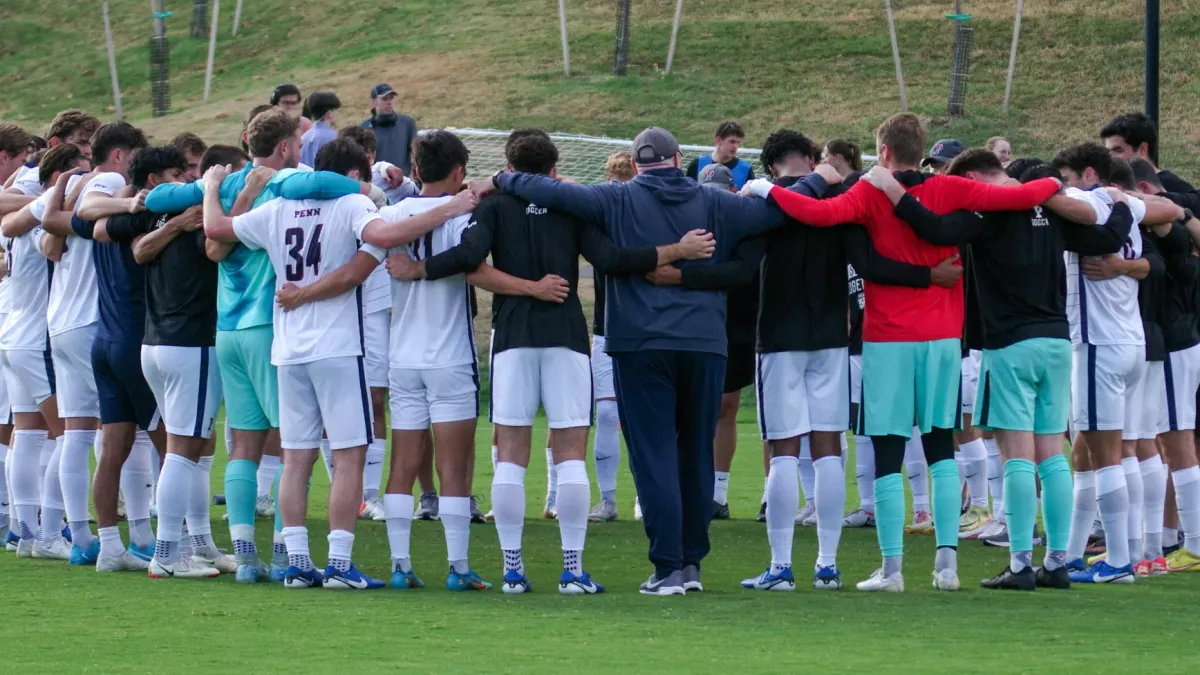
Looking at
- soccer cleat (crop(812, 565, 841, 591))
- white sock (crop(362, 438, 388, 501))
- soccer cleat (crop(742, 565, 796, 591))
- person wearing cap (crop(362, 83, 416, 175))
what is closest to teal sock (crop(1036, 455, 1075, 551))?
soccer cleat (crop(812, 565, 841, 591))

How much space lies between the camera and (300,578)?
8141 millimetres

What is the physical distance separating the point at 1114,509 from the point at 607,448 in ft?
12.7

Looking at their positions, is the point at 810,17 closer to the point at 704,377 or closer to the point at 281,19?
the point at 281,19

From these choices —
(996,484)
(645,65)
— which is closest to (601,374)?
(996,484)

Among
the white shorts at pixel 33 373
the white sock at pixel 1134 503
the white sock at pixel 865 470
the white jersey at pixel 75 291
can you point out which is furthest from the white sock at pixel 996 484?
the white shorts at pixel 33 373

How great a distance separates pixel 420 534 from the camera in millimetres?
10438

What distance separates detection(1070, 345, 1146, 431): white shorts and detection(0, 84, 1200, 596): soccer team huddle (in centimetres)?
1

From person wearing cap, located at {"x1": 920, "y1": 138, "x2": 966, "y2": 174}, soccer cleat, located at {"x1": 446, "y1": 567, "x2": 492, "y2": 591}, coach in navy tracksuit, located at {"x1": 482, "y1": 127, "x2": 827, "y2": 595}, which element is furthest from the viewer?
person wearing cap, located at {"x1": 920, "y1": 138, "x2": 966, "y2": 174}

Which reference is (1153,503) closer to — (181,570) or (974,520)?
(974,520)

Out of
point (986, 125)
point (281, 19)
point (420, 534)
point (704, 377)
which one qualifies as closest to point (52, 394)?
point (420, 534)

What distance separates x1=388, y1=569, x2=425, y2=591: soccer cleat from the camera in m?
8.18

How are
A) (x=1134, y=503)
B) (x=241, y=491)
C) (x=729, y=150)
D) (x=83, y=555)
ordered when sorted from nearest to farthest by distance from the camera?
(x=241, y=491) < (x=1134, y=503) < (x=83, y=555) < (x=729, y=150)

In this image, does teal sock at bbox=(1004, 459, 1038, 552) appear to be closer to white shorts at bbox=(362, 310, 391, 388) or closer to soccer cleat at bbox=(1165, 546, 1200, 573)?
soccer cleat at bbox=(1165, 546, 1200, 573)

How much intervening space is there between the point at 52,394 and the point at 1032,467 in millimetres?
5701
